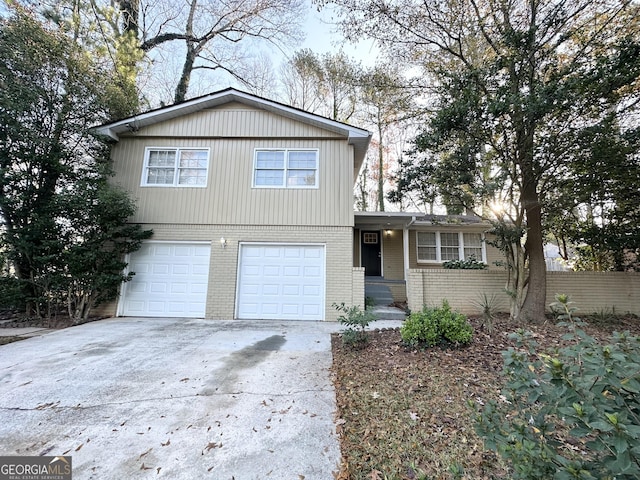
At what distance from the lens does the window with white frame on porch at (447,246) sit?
37.0 ft

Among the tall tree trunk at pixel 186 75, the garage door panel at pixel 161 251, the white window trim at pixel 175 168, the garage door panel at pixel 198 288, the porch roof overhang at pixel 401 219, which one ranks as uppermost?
the tall tree trunk at pixel 186 75

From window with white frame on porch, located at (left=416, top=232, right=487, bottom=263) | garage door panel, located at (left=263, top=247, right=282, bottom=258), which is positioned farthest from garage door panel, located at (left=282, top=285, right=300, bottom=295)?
window with white frame on porch, located at (left=416, top=232, right=487, bottom=263)

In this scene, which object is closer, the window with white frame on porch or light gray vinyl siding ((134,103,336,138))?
light gray vinyl siding ((134,103,336,138))

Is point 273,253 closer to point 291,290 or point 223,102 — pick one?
point 291,290

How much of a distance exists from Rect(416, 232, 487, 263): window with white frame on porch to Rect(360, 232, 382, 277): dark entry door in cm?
170

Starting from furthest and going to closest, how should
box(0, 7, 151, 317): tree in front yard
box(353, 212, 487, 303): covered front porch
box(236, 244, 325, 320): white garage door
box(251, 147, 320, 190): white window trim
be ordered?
box(353, 212, 487, 303): covered front porch < box(251, 147, 320, 190): white window trim < box(236, 244, 325, 320): white garage door < box(0, 7, 151, 317): tree in front yard

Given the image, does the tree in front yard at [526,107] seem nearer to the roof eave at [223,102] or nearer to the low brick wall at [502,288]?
the low brick wall at [502,288]

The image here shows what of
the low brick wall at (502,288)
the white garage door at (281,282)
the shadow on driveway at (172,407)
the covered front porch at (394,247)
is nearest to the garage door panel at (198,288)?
the white garage door at (281,282)

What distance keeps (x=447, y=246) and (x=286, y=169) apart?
7584mm

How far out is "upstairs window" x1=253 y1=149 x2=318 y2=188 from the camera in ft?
26.5

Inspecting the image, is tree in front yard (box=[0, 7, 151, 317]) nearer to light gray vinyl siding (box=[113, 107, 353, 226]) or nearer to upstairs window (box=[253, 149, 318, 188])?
light gray vinyl siding (box=[113, 107, 353, 226])

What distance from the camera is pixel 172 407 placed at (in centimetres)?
295

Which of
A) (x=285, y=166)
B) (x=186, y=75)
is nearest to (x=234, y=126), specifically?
(x=285, y=166)

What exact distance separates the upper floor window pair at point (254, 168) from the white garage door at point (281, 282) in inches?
78.1
